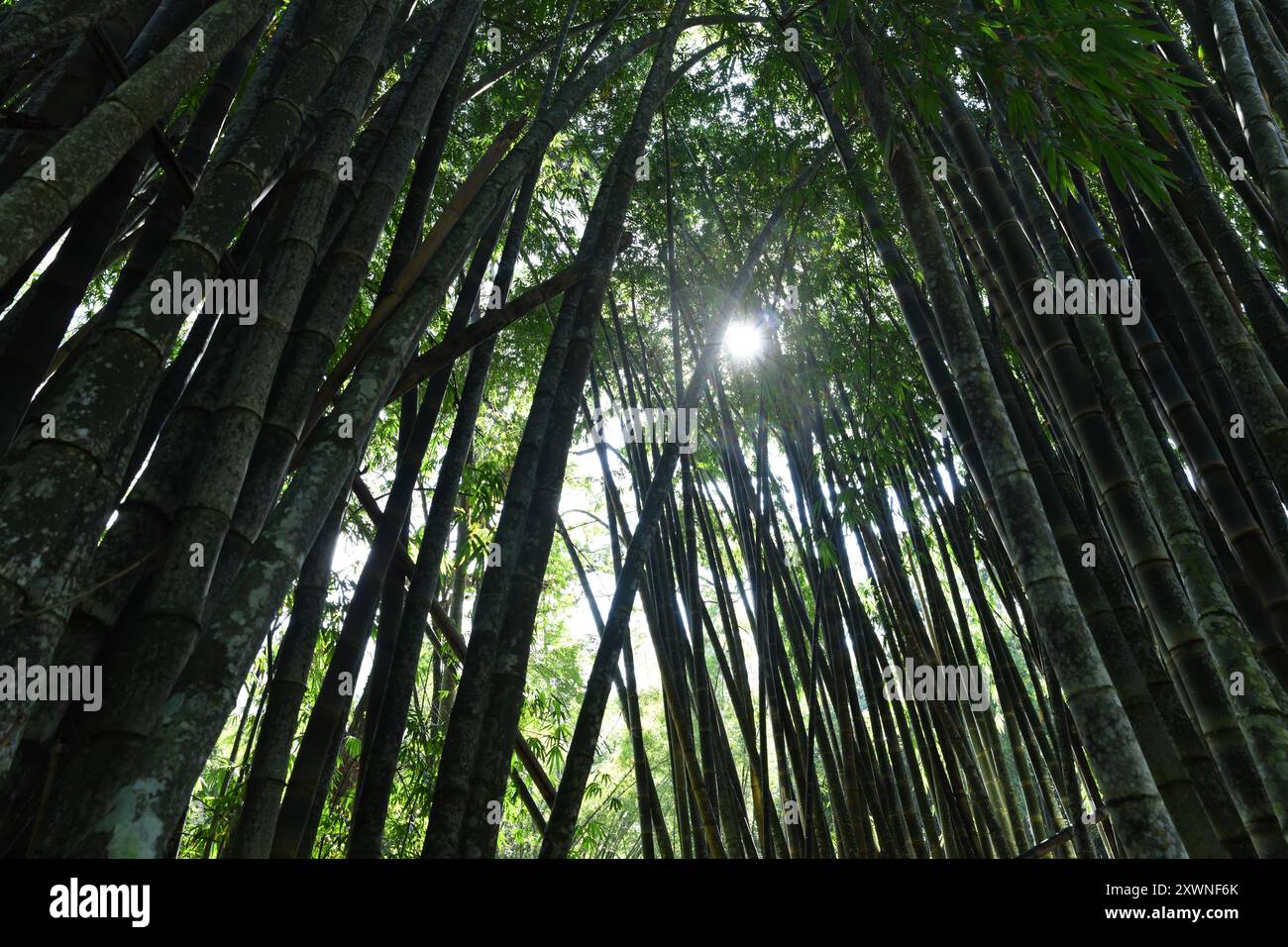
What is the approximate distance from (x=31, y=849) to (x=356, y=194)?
1231 millimetres

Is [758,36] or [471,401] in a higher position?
[758,36]

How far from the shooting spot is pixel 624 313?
17.1 feet

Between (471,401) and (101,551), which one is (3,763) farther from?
(471,401)

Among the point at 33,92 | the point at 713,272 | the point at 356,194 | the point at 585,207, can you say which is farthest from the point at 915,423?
the point at 33,92

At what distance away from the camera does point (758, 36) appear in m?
3.60

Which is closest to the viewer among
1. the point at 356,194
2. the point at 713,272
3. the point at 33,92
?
the point at 356,194

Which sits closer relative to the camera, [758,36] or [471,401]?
[471,401]

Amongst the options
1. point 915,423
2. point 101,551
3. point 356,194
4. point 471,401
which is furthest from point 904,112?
point 101,551

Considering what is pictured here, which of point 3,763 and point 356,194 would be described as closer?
point 3,763
